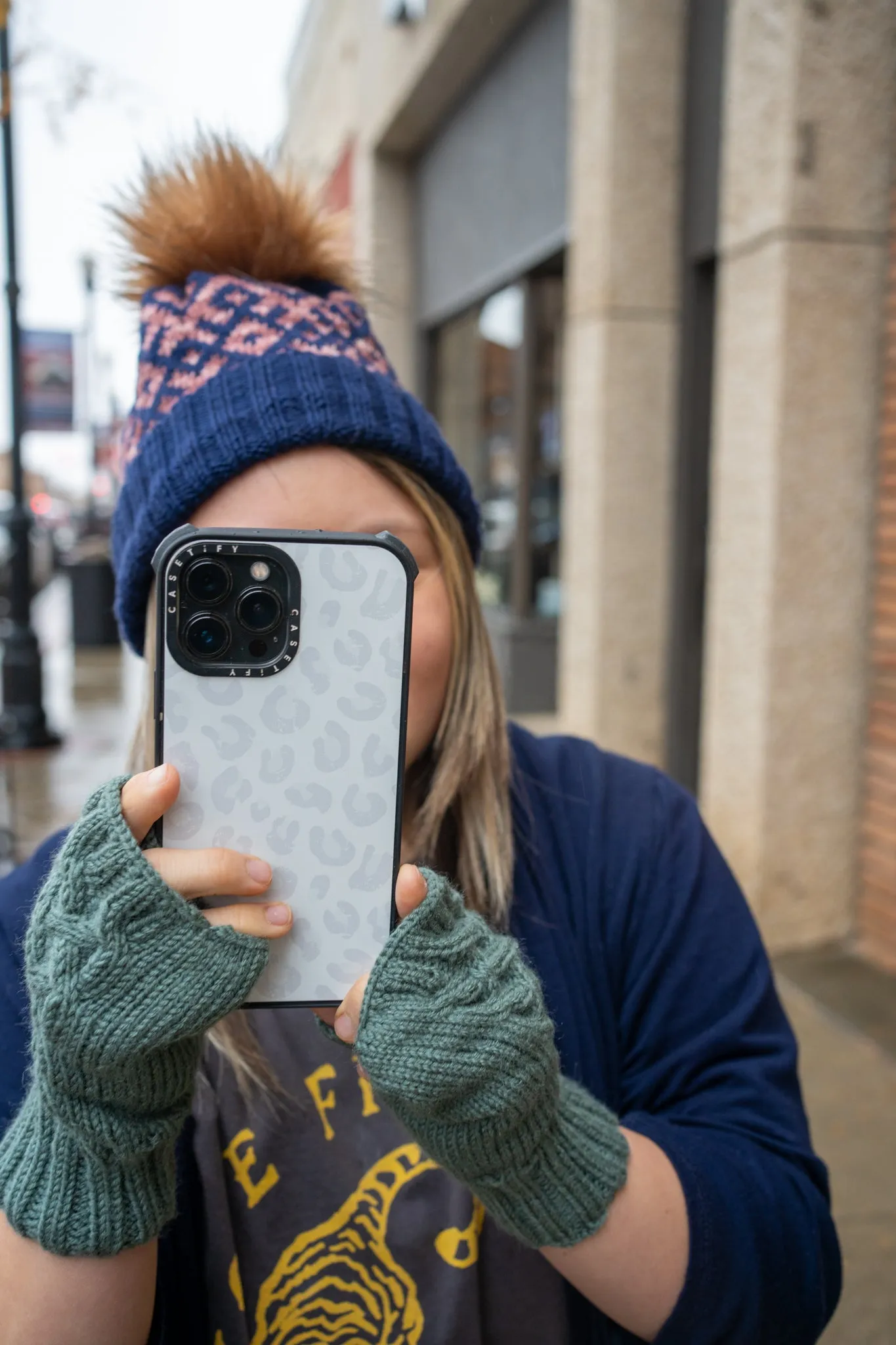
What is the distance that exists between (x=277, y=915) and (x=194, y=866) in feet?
0.35

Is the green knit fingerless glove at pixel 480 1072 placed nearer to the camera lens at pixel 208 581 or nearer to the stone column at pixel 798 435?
the camera lens at pixel 208 581

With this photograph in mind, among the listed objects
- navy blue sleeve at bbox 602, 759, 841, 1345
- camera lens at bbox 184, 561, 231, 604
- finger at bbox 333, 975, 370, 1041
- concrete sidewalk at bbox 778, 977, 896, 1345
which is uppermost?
camera lens at bbox 184, 561, 231, 604

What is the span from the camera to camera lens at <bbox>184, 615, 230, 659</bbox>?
41.6 inches

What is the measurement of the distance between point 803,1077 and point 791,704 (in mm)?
1245

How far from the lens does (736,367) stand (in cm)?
393

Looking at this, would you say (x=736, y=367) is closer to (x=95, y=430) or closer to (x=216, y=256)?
(x=216, y=256)

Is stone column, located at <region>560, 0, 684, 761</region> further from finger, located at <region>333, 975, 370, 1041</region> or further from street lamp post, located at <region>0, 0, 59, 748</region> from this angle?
finger, located at <region>333, 975, 370, 1041</region>

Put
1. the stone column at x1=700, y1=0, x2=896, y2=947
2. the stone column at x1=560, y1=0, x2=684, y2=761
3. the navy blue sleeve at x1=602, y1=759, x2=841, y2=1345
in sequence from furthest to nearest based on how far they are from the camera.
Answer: the stone column at x1=560, y1=0, x2=684, y2=761 → the stone column at x1=700, y1=0, x2=896, y2=947 → the navy blue sleeve at x1=602, y1=759, x2=841, y2=1345

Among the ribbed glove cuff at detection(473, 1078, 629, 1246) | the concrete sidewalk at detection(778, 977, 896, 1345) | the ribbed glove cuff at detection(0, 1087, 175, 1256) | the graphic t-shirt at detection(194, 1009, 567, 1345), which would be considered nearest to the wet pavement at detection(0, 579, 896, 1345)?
the concrete sidewalk at detection(778, 977, 896, 1345)

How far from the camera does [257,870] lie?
103cm

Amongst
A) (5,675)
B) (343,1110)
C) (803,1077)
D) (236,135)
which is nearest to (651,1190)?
(343,1110)

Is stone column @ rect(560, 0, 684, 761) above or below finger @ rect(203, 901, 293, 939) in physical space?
above

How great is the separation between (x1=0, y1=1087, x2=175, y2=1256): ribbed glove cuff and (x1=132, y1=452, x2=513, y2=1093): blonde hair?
1.04ft

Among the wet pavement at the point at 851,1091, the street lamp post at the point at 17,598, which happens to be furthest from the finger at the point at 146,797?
the street lamp post at the point at 17,598
